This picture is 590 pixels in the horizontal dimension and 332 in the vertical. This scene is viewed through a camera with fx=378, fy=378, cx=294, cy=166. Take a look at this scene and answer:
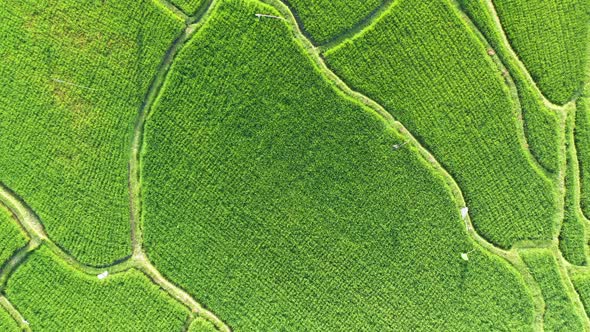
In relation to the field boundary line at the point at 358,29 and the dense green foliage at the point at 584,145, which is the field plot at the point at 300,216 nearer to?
the field boundary line at the point at 358,29

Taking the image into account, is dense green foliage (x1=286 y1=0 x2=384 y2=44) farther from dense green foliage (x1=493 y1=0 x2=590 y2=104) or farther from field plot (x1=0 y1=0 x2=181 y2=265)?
dense green foliage (x1=493 y1=0 x2=590 y2=104)

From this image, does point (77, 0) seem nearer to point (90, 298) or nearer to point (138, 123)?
point (138, 123)

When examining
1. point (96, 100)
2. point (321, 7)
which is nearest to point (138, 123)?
point (96, 100)

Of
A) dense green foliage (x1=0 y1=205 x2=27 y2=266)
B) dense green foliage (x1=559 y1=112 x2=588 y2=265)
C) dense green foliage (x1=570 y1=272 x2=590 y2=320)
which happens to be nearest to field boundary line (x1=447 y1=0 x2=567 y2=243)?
dense green foliage (x1=559 y1=112 x2=588 y2=265)

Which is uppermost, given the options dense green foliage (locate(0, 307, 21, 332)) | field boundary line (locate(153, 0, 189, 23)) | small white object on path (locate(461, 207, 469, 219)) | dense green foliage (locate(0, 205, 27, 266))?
field boundary line (locate(153, 0, 189, 23))

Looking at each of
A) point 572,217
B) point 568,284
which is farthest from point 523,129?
point 568,284

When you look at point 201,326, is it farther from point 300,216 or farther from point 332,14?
point 332,14
